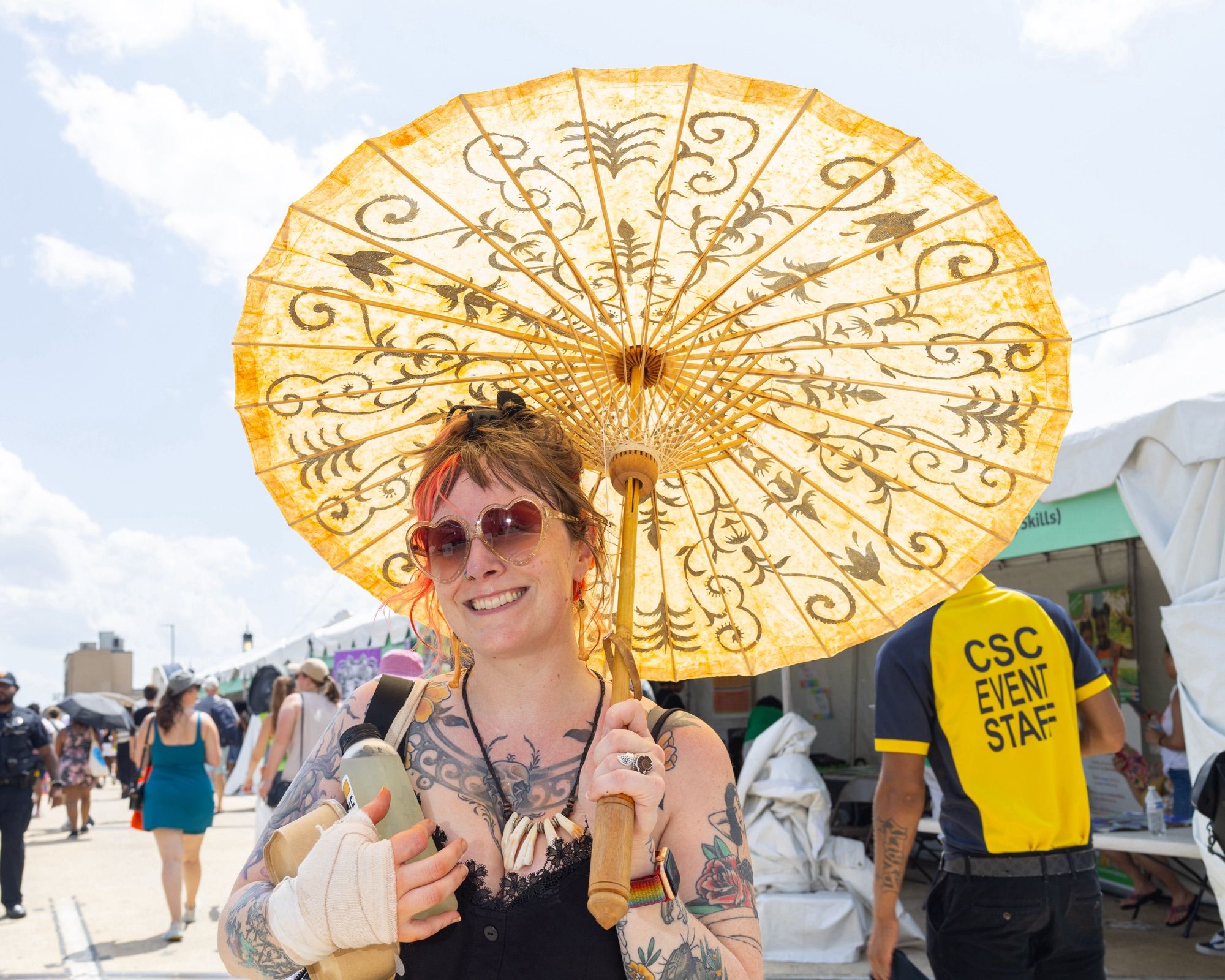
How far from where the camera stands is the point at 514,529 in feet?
5.78

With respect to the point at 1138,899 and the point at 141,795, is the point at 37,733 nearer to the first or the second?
the point at 141,795

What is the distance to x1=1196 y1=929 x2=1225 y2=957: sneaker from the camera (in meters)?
→ 6.21

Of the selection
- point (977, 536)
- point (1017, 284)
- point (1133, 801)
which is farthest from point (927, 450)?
point (1133, 801)

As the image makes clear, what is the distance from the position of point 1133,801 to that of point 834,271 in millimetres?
7129

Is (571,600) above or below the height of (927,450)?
below

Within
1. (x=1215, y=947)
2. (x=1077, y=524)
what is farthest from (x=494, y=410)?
(x=1215, y=947)

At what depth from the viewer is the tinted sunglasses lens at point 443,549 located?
5.80 ft

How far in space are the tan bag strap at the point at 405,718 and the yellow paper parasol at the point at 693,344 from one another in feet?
1.22

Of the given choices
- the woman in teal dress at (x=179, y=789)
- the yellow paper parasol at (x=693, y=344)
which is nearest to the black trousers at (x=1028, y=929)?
the yellow paper parasol at (x=693, y=344)

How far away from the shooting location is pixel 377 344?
217cm

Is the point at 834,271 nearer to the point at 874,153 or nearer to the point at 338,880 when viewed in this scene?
the point at 874,153

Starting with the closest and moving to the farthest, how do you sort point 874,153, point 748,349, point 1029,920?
point 874,153, point 748,349, point 1029,920

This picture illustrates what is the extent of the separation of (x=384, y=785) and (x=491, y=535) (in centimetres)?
44

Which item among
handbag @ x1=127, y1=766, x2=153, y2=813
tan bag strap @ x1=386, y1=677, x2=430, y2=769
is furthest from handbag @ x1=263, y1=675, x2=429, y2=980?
handbag @ x1=127, y1=766, x2=153, y2=813
